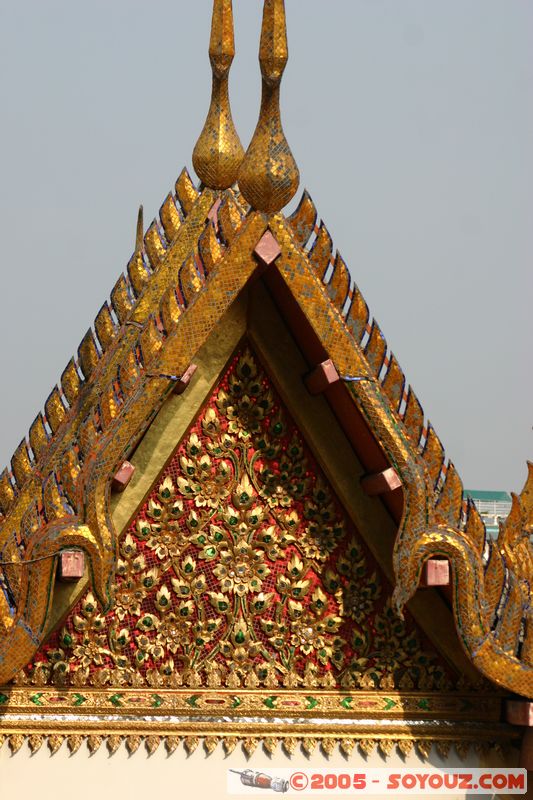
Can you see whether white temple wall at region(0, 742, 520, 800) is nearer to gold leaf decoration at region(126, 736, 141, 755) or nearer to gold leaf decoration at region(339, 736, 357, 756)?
gold leaf decoration at region(126, 736, 141, 755)

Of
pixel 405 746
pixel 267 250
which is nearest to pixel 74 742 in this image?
pixel 405 746

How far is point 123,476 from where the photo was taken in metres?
7.54

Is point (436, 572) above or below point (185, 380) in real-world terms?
below

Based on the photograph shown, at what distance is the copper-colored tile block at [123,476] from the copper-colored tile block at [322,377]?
938 mm

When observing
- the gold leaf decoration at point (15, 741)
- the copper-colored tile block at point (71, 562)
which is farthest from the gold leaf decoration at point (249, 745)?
the copper-colored tile block at point (71, 562)

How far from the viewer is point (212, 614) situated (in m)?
7.86

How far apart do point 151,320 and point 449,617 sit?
2.01 metres

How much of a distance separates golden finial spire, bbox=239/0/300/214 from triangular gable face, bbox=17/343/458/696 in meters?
0.87

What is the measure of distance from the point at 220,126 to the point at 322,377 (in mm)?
2767

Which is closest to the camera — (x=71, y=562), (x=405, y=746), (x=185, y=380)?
(x=71, y=562)

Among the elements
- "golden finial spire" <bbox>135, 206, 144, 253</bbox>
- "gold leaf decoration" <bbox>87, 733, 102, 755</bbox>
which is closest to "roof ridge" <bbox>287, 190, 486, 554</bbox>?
"gold leaf decoration" <bbox>87, 733, 102, 755</bbox>

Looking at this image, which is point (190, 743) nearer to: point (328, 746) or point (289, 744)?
point (289, 744)

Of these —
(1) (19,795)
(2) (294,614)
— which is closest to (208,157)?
(2) (294,614)

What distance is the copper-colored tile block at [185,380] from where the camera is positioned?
758 centimetres
